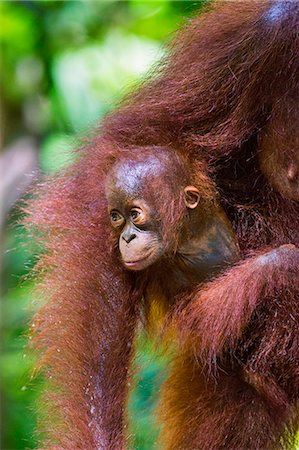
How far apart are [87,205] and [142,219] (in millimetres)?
258

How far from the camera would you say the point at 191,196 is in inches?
76.6

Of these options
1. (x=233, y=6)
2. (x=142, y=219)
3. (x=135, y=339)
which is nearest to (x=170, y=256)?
(x=142, y=219)

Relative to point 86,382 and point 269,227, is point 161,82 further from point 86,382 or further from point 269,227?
point 86,382

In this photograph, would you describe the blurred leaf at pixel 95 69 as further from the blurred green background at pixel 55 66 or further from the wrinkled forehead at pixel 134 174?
the wrinkled forehead at pixel 134 174

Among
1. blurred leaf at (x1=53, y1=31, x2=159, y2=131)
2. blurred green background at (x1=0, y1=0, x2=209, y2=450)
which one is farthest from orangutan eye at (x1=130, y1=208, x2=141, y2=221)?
blurred leaf at (x1=53, y1=31, x2=159, y2=131)

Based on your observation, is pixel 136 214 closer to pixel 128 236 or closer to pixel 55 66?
pixel 128 236

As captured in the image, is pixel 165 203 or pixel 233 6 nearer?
pixel 165 203

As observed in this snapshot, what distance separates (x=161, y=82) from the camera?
2.09 metres

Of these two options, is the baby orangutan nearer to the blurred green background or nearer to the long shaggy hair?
the long shaggy hair

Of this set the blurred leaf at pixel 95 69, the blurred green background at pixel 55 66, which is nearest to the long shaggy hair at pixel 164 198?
the blurred green background at pixel 55 66

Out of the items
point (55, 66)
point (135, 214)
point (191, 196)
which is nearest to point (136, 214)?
point (135, 214)

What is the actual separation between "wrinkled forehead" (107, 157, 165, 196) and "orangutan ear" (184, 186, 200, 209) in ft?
0.22

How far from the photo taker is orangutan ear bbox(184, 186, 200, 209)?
1.94 metres

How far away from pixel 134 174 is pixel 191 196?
0.12 m
